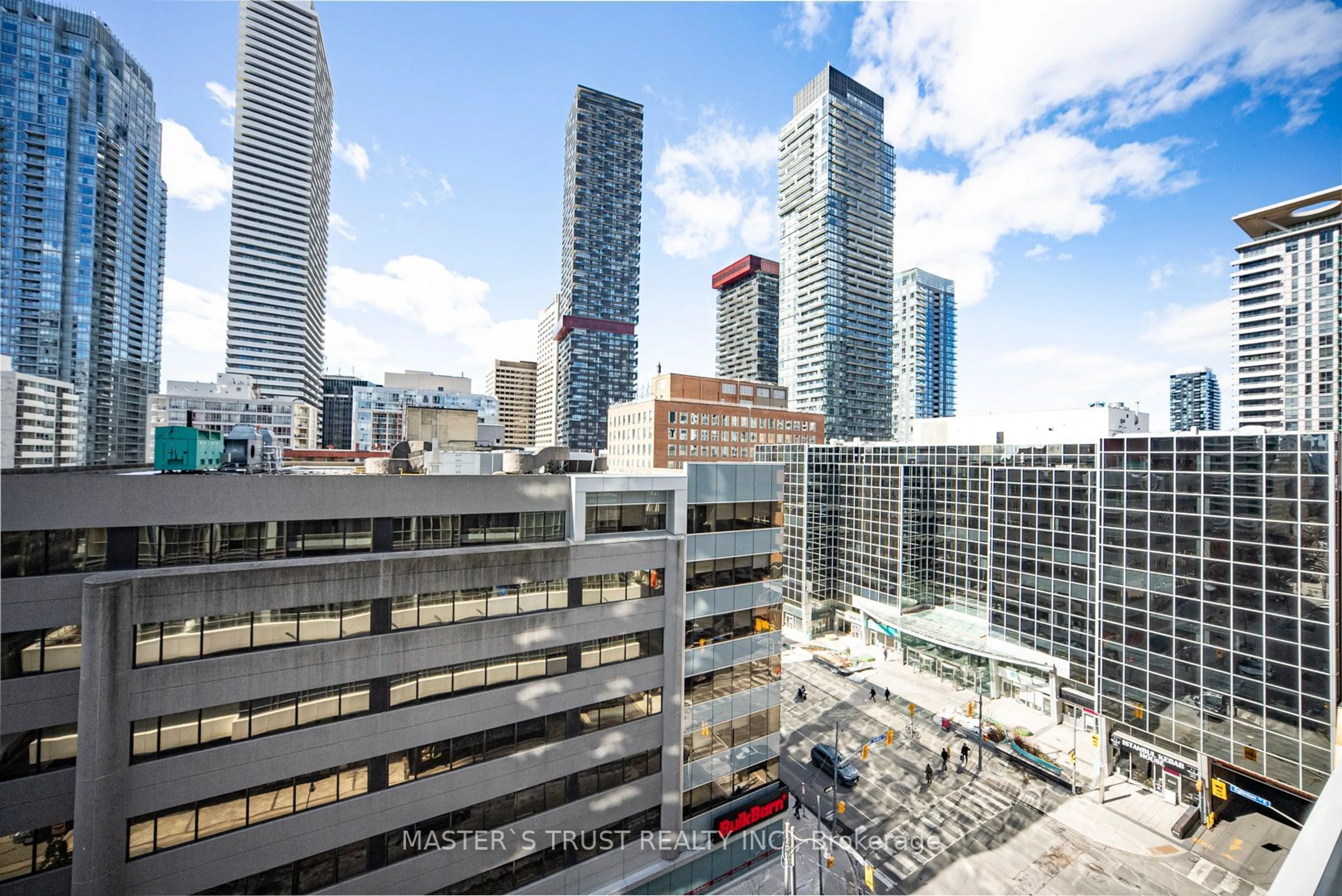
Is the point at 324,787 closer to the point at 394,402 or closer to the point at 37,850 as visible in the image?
the point at 37,850

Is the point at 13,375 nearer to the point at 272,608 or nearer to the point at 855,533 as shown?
the point at 272,608

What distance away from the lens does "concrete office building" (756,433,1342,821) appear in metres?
28.2

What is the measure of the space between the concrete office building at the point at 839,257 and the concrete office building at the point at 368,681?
10007cm

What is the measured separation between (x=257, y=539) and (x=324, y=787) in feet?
29.5

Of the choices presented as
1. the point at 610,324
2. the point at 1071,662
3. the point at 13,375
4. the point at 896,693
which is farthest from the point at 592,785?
the point at 610,324

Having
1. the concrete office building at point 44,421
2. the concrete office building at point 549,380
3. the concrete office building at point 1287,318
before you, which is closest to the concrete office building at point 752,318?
the concrete office building at point 549,380

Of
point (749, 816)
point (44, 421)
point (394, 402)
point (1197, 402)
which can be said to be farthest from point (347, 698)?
point (1197, 402)

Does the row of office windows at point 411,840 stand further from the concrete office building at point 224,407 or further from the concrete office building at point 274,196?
the concrete office building at point 274,196

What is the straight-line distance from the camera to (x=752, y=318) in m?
176

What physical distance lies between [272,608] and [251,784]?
582 centimetres

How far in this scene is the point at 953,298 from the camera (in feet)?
571

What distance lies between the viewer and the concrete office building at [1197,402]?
636 feet

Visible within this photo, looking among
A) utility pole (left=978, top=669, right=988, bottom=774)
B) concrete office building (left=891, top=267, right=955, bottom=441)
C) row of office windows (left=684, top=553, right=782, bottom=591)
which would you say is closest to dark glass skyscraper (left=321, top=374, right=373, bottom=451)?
concrete office building (left=891, top=267, right=955, bottom=441)

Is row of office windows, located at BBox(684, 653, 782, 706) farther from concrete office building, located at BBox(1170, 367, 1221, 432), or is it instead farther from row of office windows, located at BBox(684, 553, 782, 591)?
concrete office building, located at BBox(1170, 367, 1221, 432)
